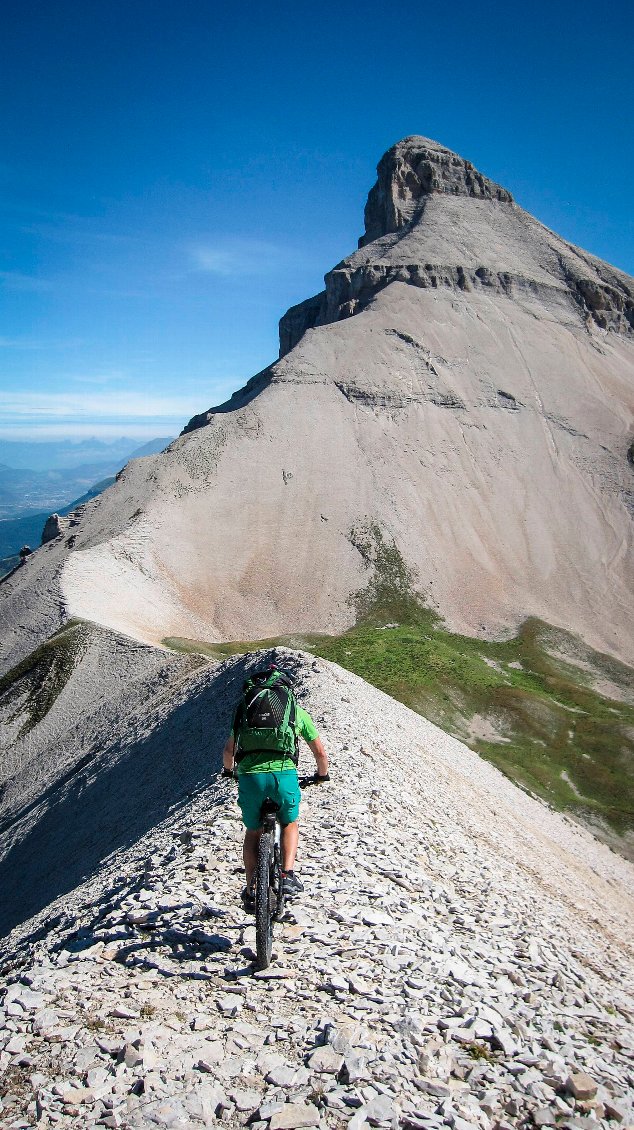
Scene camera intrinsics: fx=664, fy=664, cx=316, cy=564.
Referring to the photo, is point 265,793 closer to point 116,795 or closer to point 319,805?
Answer: point 319,805

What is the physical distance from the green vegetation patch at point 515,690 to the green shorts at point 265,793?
34102 mm

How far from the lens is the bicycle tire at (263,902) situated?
8.80m

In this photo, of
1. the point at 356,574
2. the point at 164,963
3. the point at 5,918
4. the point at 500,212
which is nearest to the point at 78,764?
the point at 5,918

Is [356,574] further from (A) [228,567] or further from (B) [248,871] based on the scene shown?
(B) [248,871]

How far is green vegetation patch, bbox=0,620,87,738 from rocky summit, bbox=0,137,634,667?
3.37 metres

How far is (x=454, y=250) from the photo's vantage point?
4648 inches

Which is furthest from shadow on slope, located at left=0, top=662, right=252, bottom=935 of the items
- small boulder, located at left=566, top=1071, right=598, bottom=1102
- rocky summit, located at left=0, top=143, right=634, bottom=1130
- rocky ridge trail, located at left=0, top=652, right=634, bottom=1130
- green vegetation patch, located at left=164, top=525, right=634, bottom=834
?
green vegetation patch, located at left=164, top=525, right=634, bottom=834

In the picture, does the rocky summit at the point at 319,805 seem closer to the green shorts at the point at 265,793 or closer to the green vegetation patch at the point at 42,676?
the green vegetation patch at the point at 42,676

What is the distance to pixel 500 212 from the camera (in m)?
129

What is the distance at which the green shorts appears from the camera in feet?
31.0

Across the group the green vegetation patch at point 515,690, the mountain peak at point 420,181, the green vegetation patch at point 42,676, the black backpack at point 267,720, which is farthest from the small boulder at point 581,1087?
the mountain peak at point 420,181

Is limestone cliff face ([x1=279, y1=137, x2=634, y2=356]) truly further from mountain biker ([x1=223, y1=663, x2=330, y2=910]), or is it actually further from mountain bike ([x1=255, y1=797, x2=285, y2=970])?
mountain bike ([x1=255, y1=797, x2=285, y2=970])

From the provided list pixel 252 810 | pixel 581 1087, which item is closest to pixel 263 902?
pixel 252 810

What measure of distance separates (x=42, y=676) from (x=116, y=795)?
64.2 feet
